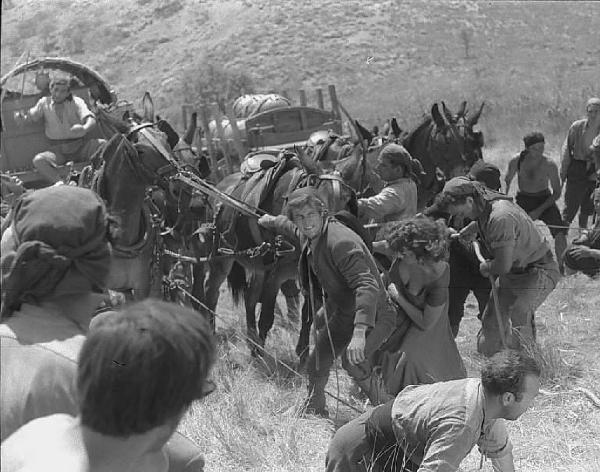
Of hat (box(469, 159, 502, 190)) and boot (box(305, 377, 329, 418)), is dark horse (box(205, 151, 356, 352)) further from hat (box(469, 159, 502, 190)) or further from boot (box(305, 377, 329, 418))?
boot (box(305, 377, 329, 418))

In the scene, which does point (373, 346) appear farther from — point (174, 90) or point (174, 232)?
point (174, 90)

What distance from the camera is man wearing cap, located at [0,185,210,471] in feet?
7.77

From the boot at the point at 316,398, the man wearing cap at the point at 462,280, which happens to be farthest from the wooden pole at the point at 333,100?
the boot at the point at 316,398

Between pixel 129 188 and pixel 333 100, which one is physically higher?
pixel 129 188

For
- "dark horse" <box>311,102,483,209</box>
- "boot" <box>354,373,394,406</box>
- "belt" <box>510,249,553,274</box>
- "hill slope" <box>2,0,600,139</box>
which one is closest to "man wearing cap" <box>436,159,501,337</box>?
"belt" <box>510,249,553,274</box>

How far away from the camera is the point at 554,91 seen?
27.9 metres

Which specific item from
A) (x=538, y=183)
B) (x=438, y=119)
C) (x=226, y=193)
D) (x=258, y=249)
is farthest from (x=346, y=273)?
(x=538, y=183)

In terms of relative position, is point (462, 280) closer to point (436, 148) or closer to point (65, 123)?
point (436, 148)

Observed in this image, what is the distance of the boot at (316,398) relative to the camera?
20.6 ft

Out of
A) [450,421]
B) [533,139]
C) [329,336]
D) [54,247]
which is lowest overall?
[533,139]

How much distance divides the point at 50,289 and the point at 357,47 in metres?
35.8

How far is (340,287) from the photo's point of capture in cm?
586

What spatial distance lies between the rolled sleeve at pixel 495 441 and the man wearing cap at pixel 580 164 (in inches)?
304

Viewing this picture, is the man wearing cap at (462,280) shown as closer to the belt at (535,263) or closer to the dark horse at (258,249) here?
the belt at (535,263)
